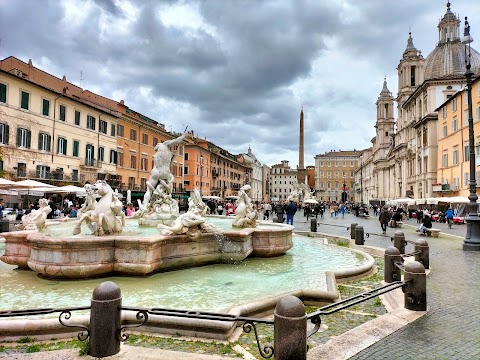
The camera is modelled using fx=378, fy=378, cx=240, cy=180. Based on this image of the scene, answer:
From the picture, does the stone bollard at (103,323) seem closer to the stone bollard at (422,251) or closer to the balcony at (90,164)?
the stone bollard at (422,251)

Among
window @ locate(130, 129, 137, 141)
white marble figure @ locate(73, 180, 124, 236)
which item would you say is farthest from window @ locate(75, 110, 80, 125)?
white marble figure @ locate(73, 180, 124, 236)

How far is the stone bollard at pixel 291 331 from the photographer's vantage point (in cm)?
366

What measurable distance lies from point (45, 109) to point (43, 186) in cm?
1211

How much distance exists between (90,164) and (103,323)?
34934mm

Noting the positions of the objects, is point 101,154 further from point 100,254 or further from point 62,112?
point 100,254

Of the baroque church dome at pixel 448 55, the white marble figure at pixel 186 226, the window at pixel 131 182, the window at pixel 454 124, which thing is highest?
the baroque church dome at pixel 448 55

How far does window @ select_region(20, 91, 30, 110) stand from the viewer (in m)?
28.5

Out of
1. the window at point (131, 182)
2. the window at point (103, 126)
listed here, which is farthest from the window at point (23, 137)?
the window at point (131, 182)

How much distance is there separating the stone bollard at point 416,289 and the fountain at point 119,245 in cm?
415

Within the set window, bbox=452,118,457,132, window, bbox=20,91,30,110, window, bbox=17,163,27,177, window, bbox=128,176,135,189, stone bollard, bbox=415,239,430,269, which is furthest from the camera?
window, bbox=128,176,135,189

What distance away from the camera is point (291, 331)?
12.0ft

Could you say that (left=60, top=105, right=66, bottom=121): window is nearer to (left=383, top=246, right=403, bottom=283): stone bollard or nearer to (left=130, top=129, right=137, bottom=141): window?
Answer: (left=130, top=129, right=137, bottom=141): window

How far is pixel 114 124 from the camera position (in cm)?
4025

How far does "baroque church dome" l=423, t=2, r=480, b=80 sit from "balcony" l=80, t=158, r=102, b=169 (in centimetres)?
4388
